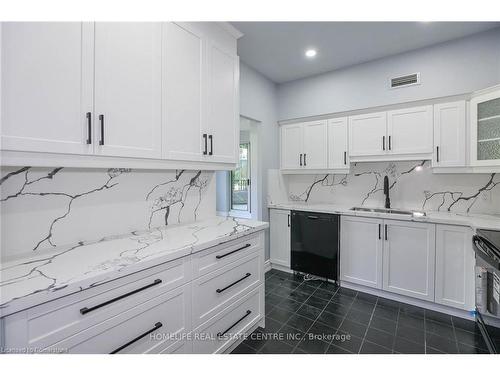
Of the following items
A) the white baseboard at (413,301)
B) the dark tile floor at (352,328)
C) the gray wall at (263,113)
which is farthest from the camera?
the gray wall at (263,113)

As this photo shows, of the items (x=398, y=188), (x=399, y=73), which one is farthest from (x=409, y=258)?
(x=399, y=73)

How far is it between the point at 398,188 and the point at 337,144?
0.94 metres

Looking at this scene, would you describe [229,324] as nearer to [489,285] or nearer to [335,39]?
[489,285]

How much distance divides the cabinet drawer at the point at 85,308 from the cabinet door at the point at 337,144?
256cm

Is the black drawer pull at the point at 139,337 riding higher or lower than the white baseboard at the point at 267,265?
higher

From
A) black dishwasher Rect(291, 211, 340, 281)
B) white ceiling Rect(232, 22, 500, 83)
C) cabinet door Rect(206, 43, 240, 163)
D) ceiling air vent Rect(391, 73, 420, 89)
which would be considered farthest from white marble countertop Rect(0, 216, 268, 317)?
ceiling air vent Rect(391, 73, 420, 89)

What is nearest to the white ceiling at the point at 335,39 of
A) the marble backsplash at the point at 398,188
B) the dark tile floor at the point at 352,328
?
the marble backsplash at the point at 398,188

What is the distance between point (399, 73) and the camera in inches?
112

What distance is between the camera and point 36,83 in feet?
3.66

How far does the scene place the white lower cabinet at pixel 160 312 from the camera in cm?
93

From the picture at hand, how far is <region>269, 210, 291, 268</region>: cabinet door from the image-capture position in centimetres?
337

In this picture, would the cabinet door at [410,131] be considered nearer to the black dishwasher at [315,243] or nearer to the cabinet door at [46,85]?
the black dishwasher at [315,243]
